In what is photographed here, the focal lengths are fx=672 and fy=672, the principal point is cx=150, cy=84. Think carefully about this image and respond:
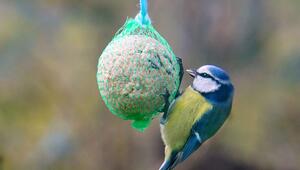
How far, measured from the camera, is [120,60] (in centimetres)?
369

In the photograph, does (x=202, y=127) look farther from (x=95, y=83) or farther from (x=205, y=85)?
(x=95, y=83)

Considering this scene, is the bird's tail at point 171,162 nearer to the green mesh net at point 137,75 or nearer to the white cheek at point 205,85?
the green mesh net at point 137,75

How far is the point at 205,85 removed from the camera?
383cm

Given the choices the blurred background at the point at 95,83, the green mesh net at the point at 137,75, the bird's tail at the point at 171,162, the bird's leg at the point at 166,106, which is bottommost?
the blurred background at the point at 95,83

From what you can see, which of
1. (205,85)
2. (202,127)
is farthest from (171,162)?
(205,85)

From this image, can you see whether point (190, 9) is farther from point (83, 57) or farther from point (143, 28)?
point (143, 28)

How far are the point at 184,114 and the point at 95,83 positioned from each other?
3.99 meters

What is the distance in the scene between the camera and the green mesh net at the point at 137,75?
3.68 m

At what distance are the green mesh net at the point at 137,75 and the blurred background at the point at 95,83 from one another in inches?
139

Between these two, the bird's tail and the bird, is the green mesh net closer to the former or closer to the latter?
the bird

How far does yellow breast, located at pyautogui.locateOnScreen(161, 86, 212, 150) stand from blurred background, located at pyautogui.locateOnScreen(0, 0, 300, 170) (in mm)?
3429

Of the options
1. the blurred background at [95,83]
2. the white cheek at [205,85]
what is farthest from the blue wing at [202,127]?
the blurred background at [95,83]

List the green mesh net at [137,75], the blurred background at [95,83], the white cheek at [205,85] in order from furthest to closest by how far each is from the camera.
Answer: the blurred background at [95,83] → the white cheek at [205,85] → the green mesh net at [137,75]

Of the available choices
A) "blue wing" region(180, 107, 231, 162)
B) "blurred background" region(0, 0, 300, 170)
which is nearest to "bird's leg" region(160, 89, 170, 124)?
"blue wing" region(180, 107, 231, 162)
